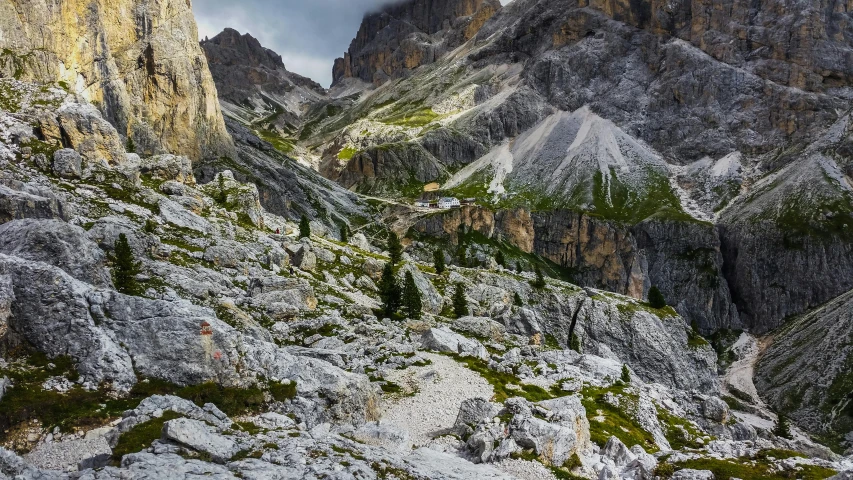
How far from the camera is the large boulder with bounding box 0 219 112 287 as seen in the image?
3675cm

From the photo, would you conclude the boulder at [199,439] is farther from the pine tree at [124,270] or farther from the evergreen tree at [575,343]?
the evergreen tree at [575,343]

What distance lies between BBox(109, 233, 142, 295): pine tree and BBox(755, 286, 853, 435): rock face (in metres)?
143

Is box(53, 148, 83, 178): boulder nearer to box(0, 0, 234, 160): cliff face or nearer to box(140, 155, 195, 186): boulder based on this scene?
box(140, 155, 195, 186): boulder

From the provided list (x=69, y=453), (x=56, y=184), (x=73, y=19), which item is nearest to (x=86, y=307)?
(x=69, y=453)

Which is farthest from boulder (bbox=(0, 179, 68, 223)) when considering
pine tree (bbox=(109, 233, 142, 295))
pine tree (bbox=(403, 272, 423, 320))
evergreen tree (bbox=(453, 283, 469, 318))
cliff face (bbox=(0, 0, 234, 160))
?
evergreen tree (bbox=(453, 283, 469, 318))

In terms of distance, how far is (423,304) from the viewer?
88188 mm

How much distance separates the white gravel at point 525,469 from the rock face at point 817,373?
4993 inches

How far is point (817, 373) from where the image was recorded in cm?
13438

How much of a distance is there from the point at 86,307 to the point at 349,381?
16.2 m

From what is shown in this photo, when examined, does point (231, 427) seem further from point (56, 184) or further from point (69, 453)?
point (56, 184)

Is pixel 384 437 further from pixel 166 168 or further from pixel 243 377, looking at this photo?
pixel 166 168

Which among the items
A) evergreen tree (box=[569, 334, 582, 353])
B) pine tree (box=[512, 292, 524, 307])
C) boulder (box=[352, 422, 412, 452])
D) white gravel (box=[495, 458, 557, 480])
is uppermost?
pine tree (box=[512, 292, 524, 307])

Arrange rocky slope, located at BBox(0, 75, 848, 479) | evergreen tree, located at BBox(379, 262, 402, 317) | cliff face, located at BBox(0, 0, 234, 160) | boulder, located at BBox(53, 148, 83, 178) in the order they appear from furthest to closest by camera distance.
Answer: cliff face, located at BBox(0, 0, 234, 160) → boulder, located at BBox(53, 148, 83, 178) → evergreen tree, located at BBox(379, 262, 402, 317) → rocky slope, located at BBox(0, 75, 848, 479)

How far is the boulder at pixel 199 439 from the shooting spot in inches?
811
